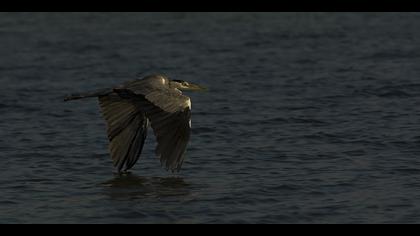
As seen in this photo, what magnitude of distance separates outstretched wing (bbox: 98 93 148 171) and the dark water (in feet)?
0.85

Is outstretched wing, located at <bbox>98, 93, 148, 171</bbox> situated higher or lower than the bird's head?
lower

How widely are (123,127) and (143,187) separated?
3.61 feet

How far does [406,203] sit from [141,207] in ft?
8.66

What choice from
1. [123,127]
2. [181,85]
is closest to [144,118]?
[123,127]

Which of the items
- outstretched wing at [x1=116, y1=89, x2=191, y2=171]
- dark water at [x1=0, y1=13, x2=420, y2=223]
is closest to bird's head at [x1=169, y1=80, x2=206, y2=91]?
dark water at [x1=0, y1=13, x2=420, y2=223]

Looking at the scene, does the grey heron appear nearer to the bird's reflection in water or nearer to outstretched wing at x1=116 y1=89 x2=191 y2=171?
outstretched wing at x1=116 y1=89 x2=191 y2=171

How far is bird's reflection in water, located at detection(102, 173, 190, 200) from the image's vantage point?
1057 centimetres

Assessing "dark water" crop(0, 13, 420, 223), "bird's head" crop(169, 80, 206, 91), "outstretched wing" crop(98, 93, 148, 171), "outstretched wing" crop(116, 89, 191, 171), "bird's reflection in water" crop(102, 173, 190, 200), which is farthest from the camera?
"bird's head" crop(169, 80, 206, 91)

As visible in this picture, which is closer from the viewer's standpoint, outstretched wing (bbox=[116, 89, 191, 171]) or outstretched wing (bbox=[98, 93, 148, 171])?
outstretched wing (bbox=[116, 89, 191, 171])

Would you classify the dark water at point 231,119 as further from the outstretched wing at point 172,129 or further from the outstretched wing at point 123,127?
the outstretched wing at point 172,129

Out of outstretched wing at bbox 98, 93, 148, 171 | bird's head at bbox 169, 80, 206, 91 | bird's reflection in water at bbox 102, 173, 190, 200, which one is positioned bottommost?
bird's reflection in water at bbox 102, 173, 190, 200

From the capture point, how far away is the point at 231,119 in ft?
48.3

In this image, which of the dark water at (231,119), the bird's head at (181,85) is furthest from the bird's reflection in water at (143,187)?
the bird's head at (181,85)

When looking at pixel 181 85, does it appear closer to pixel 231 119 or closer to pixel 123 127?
pixel 123 127
